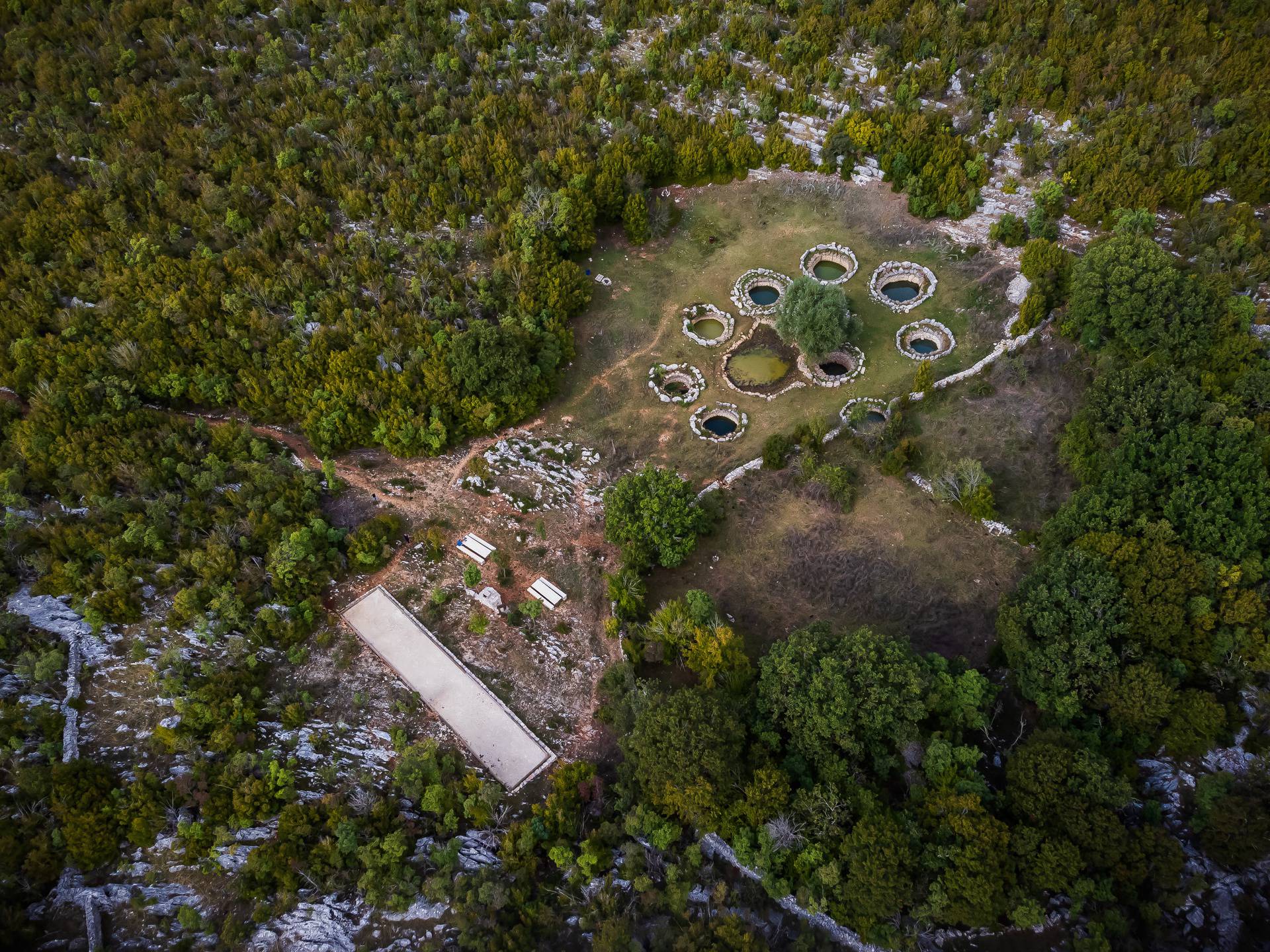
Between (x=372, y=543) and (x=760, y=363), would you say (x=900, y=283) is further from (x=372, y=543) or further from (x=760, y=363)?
(x=372, y=543)

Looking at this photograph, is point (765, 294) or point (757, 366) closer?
point (757, 366)

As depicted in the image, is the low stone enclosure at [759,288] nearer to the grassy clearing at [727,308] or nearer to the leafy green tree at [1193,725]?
the grassy clearing at [727,308]

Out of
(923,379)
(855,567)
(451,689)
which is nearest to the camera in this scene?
(451,689)

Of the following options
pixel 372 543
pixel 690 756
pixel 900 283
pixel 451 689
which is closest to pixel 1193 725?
pixel 690 756

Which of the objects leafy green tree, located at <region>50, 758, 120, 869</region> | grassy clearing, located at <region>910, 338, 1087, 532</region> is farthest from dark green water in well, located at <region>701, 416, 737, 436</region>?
leafy green tree, located at <region>50, 758, 120, 869</region>

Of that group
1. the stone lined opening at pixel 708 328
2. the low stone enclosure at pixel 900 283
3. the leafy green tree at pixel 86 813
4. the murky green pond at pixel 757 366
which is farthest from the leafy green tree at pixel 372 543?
the low stone enclosure at pixel 900 283

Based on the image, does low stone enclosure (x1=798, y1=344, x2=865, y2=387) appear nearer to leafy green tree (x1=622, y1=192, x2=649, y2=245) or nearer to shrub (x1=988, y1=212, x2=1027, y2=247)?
shrub (x1=988, y1=212, x2=1027, y2=247)
